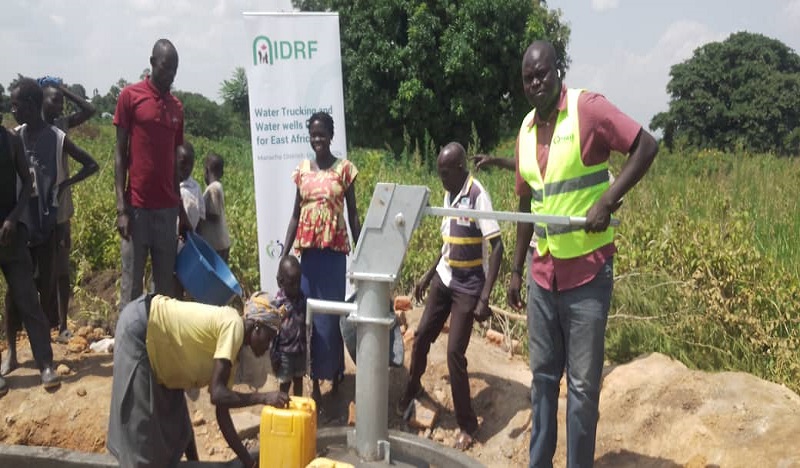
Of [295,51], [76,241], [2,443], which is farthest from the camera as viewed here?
[76,241]

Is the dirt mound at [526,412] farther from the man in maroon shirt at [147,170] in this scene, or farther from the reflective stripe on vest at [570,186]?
the reflective stripe on vest at [570,186]

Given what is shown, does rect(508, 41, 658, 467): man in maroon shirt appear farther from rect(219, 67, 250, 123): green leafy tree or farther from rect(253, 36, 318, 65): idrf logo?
rect(219, 67, 250, 123): green leafy tree

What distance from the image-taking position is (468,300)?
13.1 ft

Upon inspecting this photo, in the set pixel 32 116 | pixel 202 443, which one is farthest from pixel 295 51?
pixel 202 443

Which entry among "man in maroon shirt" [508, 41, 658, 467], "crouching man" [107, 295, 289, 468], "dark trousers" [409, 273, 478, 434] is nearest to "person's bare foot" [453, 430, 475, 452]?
"dark trousers" [409, 273, 478, 434]

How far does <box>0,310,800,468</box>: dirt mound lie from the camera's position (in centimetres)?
363

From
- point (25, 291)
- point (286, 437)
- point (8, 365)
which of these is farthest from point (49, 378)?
point (286, 437)

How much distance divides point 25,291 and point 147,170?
1.07m

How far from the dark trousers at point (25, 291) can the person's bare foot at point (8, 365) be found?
0.27 m

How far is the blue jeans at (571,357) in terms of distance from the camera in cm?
293

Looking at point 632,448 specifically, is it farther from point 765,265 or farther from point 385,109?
point 385,109

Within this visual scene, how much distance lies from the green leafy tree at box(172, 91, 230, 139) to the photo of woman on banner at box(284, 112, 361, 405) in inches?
1278

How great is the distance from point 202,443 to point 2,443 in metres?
1.07

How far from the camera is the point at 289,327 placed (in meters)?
4.15
